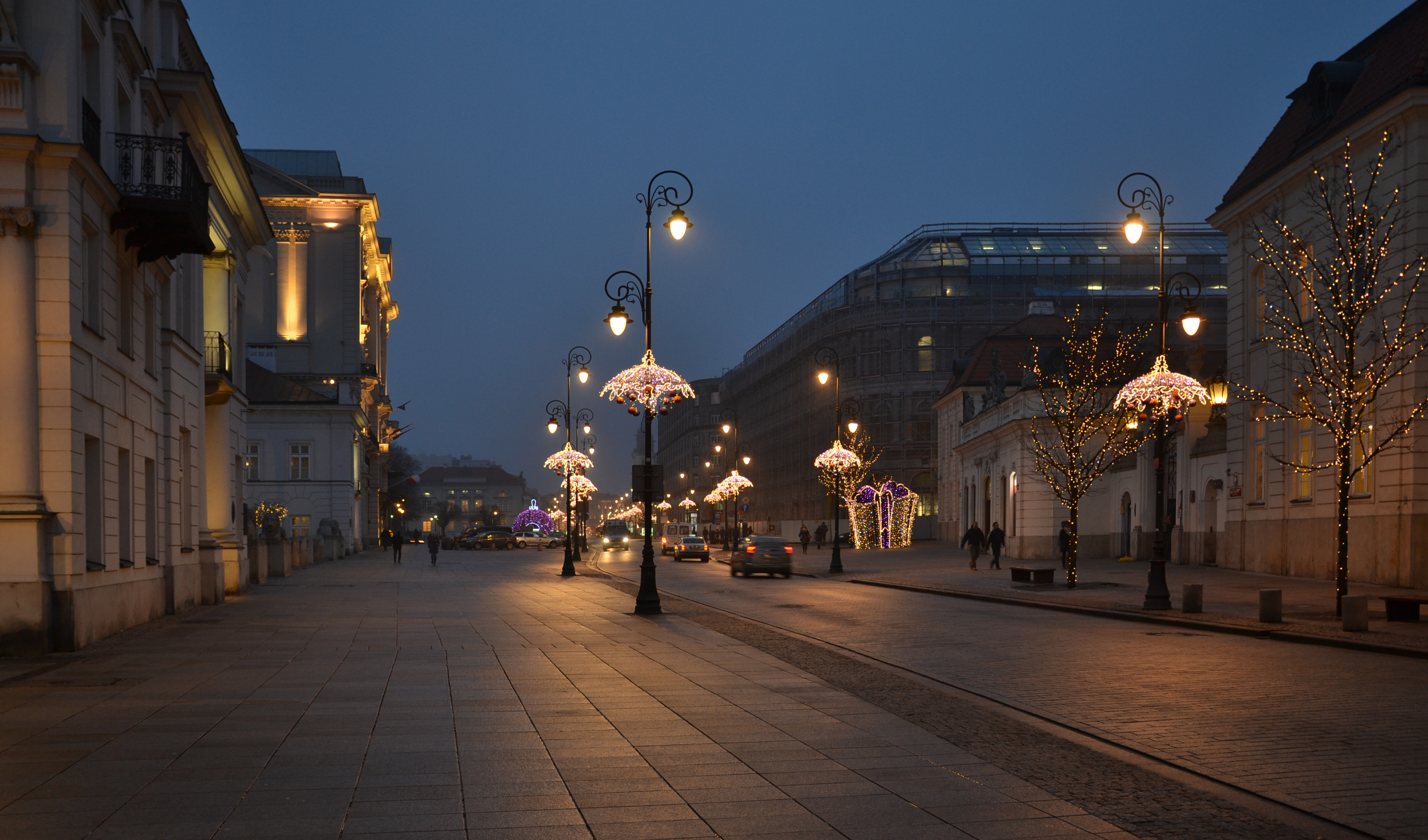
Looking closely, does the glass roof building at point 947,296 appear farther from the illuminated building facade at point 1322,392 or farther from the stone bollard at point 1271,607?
the stone bollard at point 1271,607

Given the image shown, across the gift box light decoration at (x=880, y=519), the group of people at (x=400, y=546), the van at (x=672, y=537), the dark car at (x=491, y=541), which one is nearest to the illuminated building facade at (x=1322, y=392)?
the van at (x=672, y=537)

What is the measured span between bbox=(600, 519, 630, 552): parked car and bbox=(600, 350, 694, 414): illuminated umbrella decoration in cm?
5902

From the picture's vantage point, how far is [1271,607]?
20500mm

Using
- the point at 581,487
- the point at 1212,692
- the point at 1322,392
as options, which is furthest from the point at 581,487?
the point at 1212,692

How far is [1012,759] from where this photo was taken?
31.7 ft

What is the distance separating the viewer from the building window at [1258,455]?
36625 millimetres

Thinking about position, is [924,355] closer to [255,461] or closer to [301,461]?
[301,461]

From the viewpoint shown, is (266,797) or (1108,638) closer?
(266,797)

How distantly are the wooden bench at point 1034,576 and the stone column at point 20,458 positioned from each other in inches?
892

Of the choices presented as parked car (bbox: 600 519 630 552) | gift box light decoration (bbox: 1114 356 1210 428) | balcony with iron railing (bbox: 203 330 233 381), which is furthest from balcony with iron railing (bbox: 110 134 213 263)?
parked car (bbox: 600 519 630 552)

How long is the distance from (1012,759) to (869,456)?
276ft

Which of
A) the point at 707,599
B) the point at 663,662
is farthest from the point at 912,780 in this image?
A: the point at 707,599

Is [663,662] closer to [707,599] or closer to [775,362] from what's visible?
[707,599]

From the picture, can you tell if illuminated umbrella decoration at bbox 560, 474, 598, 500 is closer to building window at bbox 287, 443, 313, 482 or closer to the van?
the van
